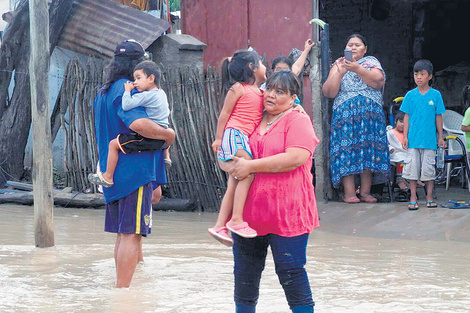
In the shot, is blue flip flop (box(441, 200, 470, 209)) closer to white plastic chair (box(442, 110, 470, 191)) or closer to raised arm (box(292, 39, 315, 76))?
white plastic chair (box(442, 110, 470, 191))

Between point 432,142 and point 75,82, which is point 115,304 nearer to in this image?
point 432,142

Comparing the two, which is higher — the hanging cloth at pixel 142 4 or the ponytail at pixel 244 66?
the hanging cloth at pixel 142 4

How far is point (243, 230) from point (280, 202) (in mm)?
249

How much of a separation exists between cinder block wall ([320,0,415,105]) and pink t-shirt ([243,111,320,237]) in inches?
433

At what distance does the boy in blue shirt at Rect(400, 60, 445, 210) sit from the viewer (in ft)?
28.9

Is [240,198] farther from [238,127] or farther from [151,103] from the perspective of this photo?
[151,103]

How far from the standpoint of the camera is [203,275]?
5969 millimetres

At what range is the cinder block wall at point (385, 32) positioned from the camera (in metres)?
14.9

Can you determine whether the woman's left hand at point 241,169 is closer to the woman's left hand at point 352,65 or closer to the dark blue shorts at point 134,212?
the dark blue shorts at point 134,212

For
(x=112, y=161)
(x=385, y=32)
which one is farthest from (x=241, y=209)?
(x=385, y=32)

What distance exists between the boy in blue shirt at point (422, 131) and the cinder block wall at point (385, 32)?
19.6 ft

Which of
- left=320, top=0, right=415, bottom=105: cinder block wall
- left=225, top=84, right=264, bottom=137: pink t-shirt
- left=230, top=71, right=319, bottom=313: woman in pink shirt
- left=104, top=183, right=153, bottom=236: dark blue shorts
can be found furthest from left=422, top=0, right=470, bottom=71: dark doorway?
left=230, top=71, right=319, bottom=313: woman in pink shirt

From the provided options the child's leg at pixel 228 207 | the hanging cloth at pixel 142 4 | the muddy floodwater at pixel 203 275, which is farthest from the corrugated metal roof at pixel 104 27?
the child's leg at pixel 228 207

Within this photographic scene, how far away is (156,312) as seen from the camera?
4.89 meters
